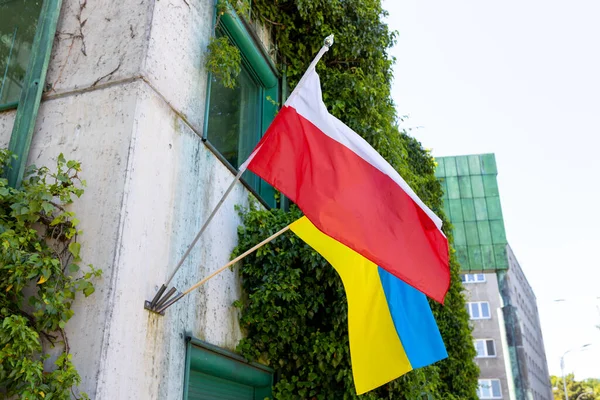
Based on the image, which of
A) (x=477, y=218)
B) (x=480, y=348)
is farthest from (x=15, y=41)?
(x=480, y=348)

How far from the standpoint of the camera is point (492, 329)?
45500 mm

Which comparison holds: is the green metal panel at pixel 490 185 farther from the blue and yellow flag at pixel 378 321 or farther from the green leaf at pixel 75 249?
the green leaf at pixel 75 249

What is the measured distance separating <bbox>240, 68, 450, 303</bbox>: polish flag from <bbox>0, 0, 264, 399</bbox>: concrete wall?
0.97m

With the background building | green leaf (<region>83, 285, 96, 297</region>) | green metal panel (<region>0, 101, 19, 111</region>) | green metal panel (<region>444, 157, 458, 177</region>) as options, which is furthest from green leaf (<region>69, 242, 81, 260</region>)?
green metal panel (<region>444, 157, 458, 177</region>)

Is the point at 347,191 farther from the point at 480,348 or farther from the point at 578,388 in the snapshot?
the point at 578,388

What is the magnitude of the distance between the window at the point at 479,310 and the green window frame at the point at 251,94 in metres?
41.6

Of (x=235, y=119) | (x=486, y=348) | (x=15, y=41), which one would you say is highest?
(x=486, y=348)

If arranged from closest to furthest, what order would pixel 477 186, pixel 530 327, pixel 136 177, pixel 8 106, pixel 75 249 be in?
1. pixel 75 249
2. pixel 136 177
3. pixel 8 106
4. pixel 477 186
5. pixel 530 327

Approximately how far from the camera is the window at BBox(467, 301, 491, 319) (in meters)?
46.1

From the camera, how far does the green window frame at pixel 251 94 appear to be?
21.4 feet

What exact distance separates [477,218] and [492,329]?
10.6 meters

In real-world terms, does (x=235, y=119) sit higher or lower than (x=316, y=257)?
higher

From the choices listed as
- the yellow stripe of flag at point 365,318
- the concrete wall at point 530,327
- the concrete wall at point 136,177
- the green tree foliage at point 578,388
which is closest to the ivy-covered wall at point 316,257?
the concrete wall at point 136,177

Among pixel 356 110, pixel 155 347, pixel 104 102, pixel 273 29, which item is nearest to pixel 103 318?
pixel 155 347
